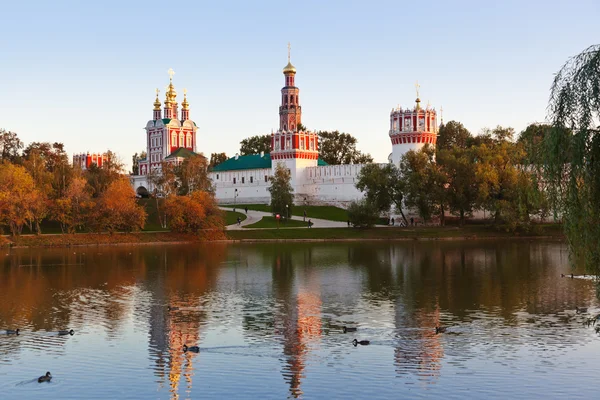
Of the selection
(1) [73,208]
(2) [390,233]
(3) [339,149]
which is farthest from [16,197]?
(3) [339,149]

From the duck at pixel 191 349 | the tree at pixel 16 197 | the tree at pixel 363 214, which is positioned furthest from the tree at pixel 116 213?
the duck at pixel 191 349

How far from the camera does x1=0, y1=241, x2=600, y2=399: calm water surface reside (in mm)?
17797

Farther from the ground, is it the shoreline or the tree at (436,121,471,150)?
the tree at (436,121,471,150)

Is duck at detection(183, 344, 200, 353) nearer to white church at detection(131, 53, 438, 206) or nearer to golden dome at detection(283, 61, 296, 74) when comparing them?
white church at detection(131, 53, 438, 206)

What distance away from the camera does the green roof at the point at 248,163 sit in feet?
359

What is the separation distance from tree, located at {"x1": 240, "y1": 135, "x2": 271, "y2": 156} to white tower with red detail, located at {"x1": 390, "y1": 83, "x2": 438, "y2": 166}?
45995 millimetres

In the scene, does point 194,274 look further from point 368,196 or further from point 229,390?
point 368,196

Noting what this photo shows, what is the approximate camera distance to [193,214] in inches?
2643

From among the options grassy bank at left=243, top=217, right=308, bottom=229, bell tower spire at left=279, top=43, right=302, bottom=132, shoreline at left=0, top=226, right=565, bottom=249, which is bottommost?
shoreline at left=0, top=226, right=565, bottom=249

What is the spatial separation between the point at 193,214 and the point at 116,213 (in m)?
6.36

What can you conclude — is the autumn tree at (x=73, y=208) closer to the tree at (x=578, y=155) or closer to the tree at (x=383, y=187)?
the tree at (x=383, y=187)

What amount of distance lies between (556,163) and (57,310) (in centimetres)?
1946

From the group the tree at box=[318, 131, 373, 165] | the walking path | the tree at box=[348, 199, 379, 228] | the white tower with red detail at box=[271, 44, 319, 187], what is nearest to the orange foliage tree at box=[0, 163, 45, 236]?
the walking path

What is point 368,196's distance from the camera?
73500 millimetres
